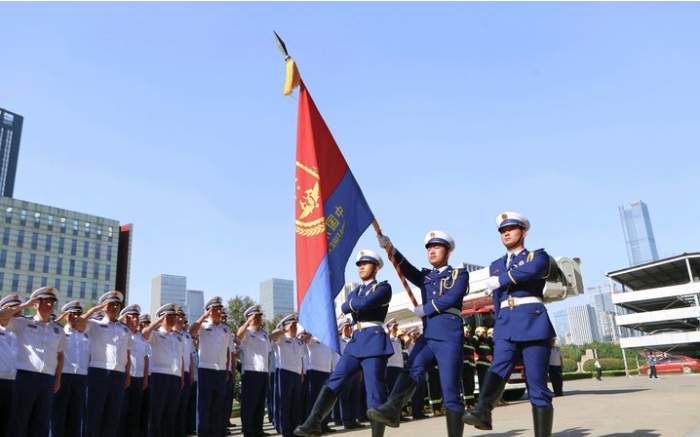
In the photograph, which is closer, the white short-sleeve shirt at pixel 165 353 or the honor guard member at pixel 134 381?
the white short-sleeve shirt at pixel 165 353

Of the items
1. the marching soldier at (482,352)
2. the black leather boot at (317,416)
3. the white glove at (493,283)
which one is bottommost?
the black leather boot at (317,416)

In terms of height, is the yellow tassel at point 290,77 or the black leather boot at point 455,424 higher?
the yellow tassel at point 290,77

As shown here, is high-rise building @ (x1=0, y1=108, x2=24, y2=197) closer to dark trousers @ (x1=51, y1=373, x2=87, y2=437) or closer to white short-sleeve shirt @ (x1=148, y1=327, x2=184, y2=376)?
white short-sleeve shirt @ (x1=148, y1=327, x2=184, y2=376)

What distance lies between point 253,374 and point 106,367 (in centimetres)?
230

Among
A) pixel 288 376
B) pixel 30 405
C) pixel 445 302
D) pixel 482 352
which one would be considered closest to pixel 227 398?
pixel 288 376

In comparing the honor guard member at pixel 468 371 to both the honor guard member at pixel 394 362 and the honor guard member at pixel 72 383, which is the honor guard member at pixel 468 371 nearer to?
the honor guard member at pixel 394 362

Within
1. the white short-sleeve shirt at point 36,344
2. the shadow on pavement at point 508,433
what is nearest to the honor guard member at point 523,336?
the shadow on pavement at point 508,433

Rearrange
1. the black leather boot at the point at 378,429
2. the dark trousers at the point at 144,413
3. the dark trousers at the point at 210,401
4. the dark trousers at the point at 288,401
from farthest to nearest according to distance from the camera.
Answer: the dark trousers at the point at 288,401 < the dark trousers at the point at 144,413 < the dark trousers at the point at 210,401 < the black leather boot at the point at 378,429

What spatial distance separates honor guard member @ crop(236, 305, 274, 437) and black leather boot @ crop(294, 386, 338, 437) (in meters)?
3.80

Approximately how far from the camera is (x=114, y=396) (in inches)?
300

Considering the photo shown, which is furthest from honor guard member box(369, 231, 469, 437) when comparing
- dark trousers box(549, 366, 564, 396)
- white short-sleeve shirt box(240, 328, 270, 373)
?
dark trousers box(549, 366, 564, 396)

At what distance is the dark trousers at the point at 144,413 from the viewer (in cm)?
866

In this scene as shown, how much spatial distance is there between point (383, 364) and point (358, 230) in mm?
1941

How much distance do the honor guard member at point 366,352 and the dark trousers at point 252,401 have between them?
372 centimetres
